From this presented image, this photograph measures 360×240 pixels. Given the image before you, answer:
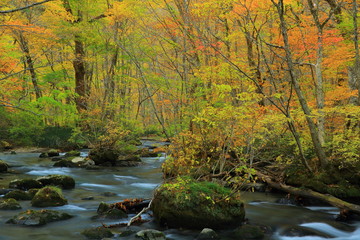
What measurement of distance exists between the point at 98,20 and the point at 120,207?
14.6 meters

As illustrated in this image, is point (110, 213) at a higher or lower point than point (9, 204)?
lower

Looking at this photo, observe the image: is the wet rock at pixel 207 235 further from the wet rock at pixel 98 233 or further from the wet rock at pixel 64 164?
the wet rock at pixel 64 164

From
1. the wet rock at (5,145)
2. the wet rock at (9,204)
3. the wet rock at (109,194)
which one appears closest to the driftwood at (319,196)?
the wet rock at (109,194)

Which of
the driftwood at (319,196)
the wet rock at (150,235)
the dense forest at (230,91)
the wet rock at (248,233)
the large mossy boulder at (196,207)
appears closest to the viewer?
the wet rock at (150,235)

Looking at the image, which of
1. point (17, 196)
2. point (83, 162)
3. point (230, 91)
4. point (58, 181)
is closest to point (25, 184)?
point (58, 181)

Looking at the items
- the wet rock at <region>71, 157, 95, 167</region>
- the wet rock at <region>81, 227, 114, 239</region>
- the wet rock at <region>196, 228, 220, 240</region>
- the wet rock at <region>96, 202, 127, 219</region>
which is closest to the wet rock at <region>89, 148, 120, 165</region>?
the wet rock at <region>71, 157, 95, 167</region>

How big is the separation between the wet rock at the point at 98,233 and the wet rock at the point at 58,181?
417 centimetres

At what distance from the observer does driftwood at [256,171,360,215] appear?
251 inches

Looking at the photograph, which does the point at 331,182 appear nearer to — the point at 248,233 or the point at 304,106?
the point at 304,106

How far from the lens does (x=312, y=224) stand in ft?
21.0

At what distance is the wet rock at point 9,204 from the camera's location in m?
6.65

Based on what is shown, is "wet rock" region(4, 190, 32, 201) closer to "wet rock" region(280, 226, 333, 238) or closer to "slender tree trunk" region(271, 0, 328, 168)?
"wet rock" region(280, 226, 333, 238)

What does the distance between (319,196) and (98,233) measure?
4896 millimetres

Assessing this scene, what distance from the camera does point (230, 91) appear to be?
8.95 m
